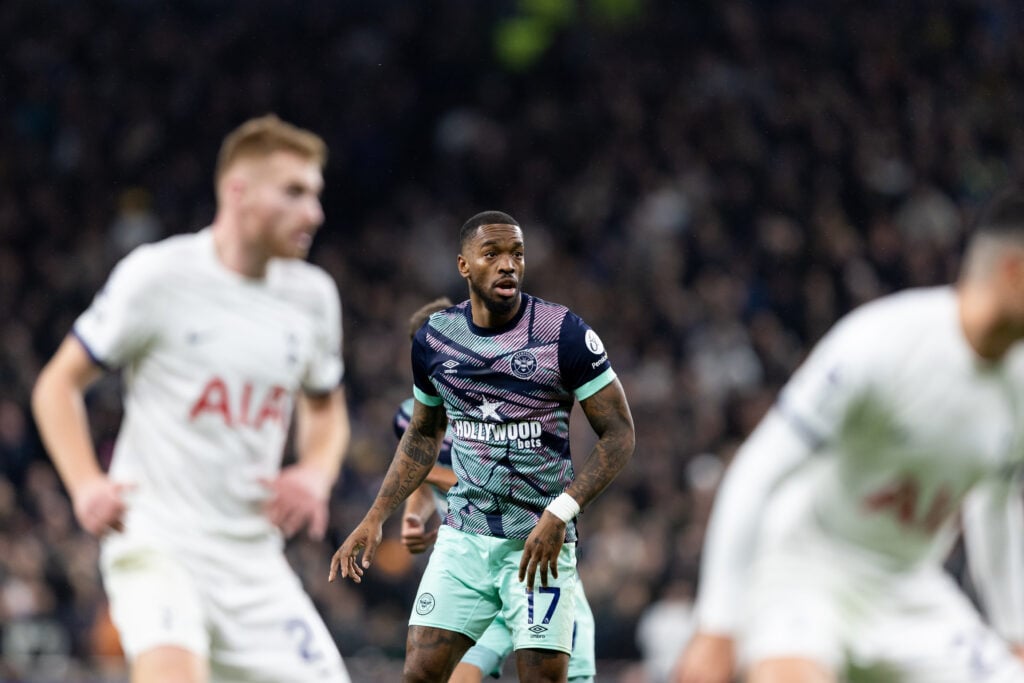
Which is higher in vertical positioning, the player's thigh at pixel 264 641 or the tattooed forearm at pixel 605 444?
the tattooed forearm at pixel 605 444

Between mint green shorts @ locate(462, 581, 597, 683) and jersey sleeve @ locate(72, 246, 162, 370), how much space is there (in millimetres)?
1864

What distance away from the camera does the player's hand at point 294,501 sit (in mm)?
5949

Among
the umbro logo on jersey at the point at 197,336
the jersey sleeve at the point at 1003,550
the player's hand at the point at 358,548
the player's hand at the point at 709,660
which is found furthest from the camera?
the player's hand at the point at 358,548

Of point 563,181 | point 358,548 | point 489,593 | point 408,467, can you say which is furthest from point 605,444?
point 563,181

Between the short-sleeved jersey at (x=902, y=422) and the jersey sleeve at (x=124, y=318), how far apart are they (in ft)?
8.28

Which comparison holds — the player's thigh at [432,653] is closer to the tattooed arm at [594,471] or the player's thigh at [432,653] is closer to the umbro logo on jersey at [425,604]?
the umbro logo on jersey at [425,604]

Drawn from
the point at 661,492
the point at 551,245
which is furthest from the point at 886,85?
the point at 661,492

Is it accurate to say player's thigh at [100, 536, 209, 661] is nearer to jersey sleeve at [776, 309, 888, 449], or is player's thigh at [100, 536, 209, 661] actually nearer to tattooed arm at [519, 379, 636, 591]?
tattooed arm at [519, 379, 636, 591]

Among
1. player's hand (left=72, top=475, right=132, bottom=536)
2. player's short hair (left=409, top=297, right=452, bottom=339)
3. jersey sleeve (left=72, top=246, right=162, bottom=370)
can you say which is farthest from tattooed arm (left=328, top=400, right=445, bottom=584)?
jersey sleeve (left=72, top=246, right=162, bottom=370)

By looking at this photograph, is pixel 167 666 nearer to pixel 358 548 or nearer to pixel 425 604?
pixel 358 548

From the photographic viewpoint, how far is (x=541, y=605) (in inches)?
241

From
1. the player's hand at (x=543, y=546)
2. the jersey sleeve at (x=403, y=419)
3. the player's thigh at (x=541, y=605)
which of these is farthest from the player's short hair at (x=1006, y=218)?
A: the jersey sleeve at (x=403, y=419)

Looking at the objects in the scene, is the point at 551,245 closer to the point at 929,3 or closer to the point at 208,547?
the point at 929,3

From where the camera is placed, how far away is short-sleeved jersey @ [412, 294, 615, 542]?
20.2 feet
